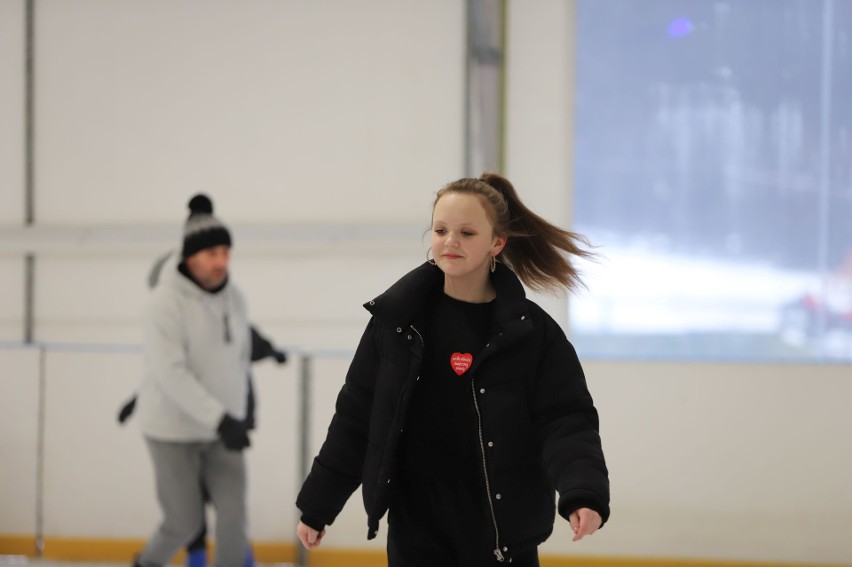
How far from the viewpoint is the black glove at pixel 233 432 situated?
3533 millimetres

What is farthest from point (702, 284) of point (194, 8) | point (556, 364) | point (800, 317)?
point (556, 364)

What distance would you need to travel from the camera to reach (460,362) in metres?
1.96

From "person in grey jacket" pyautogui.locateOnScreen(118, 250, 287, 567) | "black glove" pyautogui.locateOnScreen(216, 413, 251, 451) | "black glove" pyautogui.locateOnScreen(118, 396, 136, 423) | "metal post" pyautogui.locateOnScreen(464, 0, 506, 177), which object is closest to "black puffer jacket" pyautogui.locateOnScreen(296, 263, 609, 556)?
"black glove" pyautogui.locateOnScreen(216, 413, 251, 451)

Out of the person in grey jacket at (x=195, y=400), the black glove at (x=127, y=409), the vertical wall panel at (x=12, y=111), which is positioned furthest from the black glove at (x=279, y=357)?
the vertical wall panel at (x=12, y=111)

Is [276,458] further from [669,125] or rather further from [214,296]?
[669,125]

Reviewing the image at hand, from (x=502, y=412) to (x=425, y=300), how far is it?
0.27m

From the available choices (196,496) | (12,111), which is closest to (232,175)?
(12,111)

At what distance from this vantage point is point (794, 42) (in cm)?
506

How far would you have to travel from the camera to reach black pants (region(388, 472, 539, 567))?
195cm

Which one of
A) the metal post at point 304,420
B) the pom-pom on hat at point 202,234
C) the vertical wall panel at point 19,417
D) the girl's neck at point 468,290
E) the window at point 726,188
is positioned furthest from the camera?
the window at point 726,188

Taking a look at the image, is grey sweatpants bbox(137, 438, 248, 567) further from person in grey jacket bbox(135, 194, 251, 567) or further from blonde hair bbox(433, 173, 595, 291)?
blonde hair bbox(433, 173, 595, 291)

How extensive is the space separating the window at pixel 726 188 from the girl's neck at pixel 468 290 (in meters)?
3.07

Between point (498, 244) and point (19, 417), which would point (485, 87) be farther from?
point (498, 244)

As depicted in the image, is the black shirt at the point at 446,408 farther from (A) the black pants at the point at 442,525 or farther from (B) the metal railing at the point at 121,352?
(B) the metal railing at the point at 121,352
